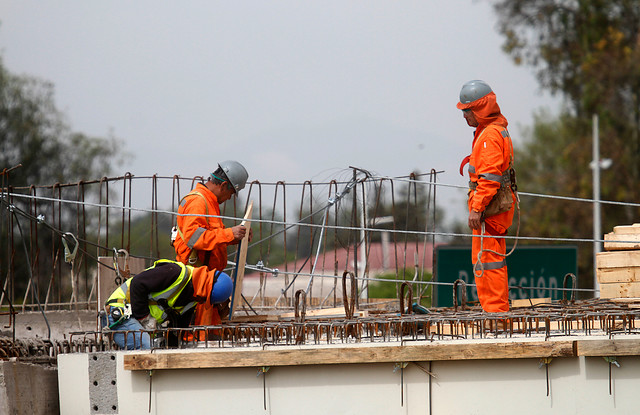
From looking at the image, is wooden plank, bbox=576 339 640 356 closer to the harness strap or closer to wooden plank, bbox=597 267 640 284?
the harness strap

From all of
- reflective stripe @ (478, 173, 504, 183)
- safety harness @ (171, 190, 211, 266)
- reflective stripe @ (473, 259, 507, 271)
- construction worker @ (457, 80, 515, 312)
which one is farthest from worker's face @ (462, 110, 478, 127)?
safety harness @ (171, 190, 211, 266)

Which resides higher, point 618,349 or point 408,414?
point 618,349

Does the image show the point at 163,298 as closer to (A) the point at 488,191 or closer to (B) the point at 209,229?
(B) the point at 209,229

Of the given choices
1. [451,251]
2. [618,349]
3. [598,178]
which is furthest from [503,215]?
[598,178]

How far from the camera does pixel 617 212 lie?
113 feet

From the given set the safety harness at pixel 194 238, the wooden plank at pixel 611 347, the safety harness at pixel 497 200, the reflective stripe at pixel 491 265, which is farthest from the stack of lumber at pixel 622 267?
the safety harness at pixel 194 238

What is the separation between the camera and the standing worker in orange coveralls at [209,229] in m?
8.23

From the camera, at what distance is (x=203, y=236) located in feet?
27.0

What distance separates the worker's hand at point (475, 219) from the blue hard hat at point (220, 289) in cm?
223

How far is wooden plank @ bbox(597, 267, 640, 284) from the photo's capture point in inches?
379

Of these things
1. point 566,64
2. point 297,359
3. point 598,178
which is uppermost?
point 566,64

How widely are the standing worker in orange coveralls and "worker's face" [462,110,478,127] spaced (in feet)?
7.13

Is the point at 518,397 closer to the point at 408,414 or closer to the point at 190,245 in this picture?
the point at 408,414

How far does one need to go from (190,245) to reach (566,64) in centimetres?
2740
